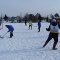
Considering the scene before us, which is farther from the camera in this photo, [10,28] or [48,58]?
[10,28]

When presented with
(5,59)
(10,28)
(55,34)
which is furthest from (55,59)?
(10,28)

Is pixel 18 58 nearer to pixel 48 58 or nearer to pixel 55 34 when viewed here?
pixel 48 58

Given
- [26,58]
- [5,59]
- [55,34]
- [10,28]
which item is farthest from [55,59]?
[10,28]

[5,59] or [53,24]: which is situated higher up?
[53,24]

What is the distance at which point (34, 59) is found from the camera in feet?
31.2

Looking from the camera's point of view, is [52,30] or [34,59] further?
[52,30]

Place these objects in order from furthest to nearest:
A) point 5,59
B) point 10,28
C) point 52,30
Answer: point 10,28 → point 52,30 → point 5,59

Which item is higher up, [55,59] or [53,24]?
[53,24]

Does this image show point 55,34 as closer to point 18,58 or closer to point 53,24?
point 53,24

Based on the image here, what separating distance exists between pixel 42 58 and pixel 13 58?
1.12m

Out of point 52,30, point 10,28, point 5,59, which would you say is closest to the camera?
point 5,59

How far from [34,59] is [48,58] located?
1.96 feet

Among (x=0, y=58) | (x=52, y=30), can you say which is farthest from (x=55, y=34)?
(x=0, y=58)

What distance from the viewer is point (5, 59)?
950cm
